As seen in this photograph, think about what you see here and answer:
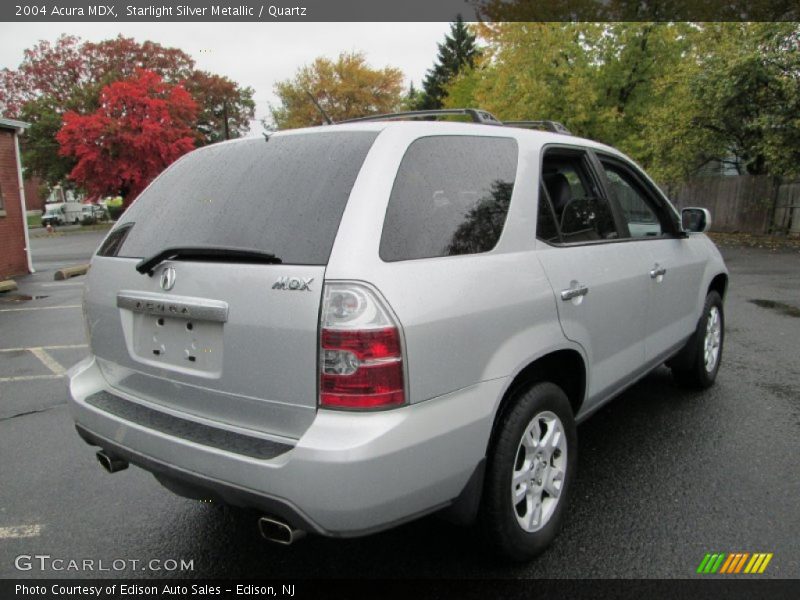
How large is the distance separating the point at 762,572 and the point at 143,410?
2.66m

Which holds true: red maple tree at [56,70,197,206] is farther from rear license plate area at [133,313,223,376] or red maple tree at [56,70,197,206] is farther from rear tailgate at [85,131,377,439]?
rear license plate area at [133,313,223,376]

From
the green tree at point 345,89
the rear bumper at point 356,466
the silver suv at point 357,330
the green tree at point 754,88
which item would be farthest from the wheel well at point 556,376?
the green tree at point 345,89

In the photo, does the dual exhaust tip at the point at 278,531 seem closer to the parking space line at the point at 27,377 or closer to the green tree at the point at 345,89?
the parking space line at the point at 27,377

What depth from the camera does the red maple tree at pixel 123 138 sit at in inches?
1227

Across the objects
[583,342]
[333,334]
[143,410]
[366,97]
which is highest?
[366,97]

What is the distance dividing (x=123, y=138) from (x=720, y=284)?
32529mm

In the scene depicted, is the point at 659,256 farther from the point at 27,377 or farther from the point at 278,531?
the point at 27,377

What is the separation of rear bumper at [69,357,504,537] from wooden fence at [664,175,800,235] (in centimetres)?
2010

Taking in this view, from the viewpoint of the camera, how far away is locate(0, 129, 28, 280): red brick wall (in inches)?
546

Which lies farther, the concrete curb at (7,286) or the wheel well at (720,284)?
the concrete curb at (7,286)

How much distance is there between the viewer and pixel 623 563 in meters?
2.56

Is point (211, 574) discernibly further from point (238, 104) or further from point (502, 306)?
point (238, 104)

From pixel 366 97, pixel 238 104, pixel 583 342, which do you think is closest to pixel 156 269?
pixel 583 342

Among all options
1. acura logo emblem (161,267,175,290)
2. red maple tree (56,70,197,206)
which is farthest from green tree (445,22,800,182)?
red maple tree (56,70,197,206)
